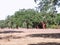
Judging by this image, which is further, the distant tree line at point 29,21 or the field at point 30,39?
the distant tree line at point 29,21

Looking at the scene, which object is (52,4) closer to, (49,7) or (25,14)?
(49,7)

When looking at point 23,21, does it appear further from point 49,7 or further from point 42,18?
point 49,7

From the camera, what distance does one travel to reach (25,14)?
7512 cm

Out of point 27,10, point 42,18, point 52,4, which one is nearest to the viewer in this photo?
point 52,4

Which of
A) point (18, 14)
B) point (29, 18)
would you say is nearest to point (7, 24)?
point (18, 14)

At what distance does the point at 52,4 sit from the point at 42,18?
44.4 m

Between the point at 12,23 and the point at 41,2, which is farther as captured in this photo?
the point at 12,23

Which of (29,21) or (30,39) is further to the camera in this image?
(29,21)

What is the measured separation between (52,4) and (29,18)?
173ft

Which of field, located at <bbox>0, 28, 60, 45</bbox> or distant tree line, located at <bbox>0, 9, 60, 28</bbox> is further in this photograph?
distant tree line, located at <bbox>0, 9, 60, 28</bbox>

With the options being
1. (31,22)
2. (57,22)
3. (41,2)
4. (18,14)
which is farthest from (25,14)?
(41,2)

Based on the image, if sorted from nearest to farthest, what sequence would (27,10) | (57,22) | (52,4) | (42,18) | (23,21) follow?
(52,4) → (42,18) → (57,22) → (23,21) → (27,10)

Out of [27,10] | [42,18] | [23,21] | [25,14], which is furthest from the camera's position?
[27,10]

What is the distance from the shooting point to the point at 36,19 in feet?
214
